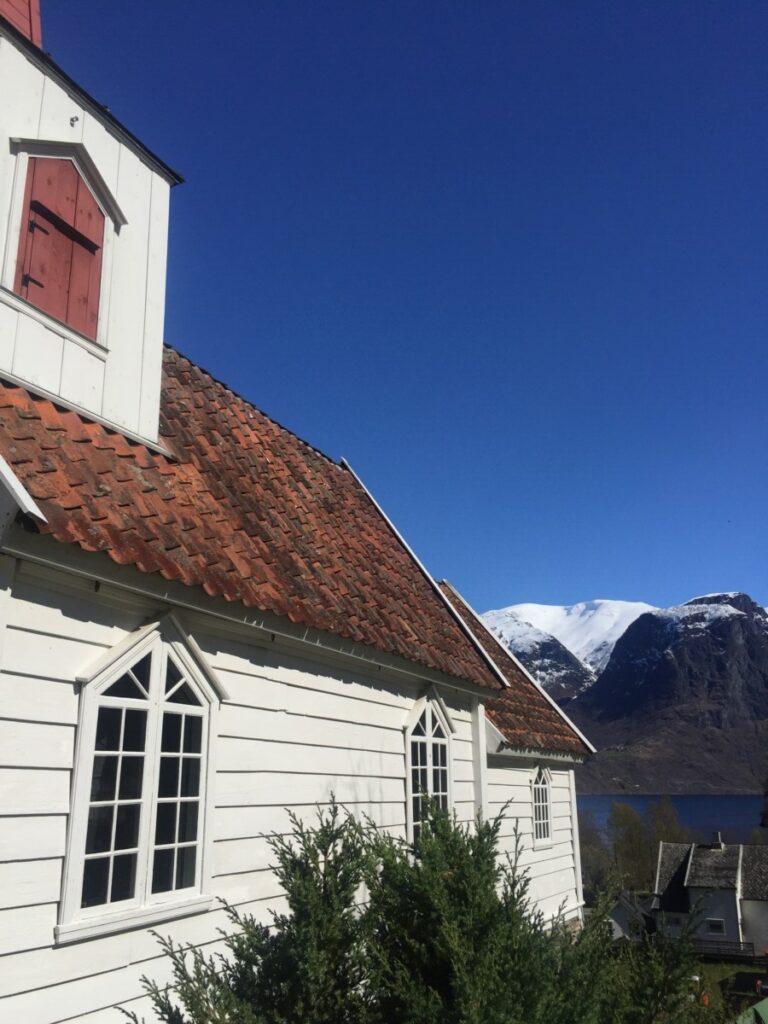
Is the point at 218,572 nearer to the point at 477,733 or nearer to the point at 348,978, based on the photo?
the point at 348,978

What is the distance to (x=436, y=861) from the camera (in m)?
4.84

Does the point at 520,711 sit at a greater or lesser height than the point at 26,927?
greater

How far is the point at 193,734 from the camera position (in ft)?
19.4

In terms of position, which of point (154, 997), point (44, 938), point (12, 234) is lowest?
point (154, 997)

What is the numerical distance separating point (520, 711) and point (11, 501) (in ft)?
32.9

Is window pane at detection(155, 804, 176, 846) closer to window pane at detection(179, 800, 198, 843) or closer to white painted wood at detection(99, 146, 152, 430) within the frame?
window pane at detection(179, 800, 198, 843)

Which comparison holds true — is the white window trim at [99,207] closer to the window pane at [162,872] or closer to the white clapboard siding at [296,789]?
the white clapboard siding at [296,789]

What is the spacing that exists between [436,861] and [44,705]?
257cm

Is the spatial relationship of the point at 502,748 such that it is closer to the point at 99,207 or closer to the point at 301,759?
the point at 301,759

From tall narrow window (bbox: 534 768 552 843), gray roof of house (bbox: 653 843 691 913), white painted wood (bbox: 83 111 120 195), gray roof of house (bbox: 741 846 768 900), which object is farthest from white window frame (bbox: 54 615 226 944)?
gray roof of house (bbox: 741 846 768 900)

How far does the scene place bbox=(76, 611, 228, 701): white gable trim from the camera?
16.8ft

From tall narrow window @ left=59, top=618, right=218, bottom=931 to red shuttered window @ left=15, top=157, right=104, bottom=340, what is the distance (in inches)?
110

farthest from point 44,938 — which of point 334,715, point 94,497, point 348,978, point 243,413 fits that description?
point 243,413

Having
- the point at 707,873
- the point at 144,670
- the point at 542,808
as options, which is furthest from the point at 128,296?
the point at 707,873
